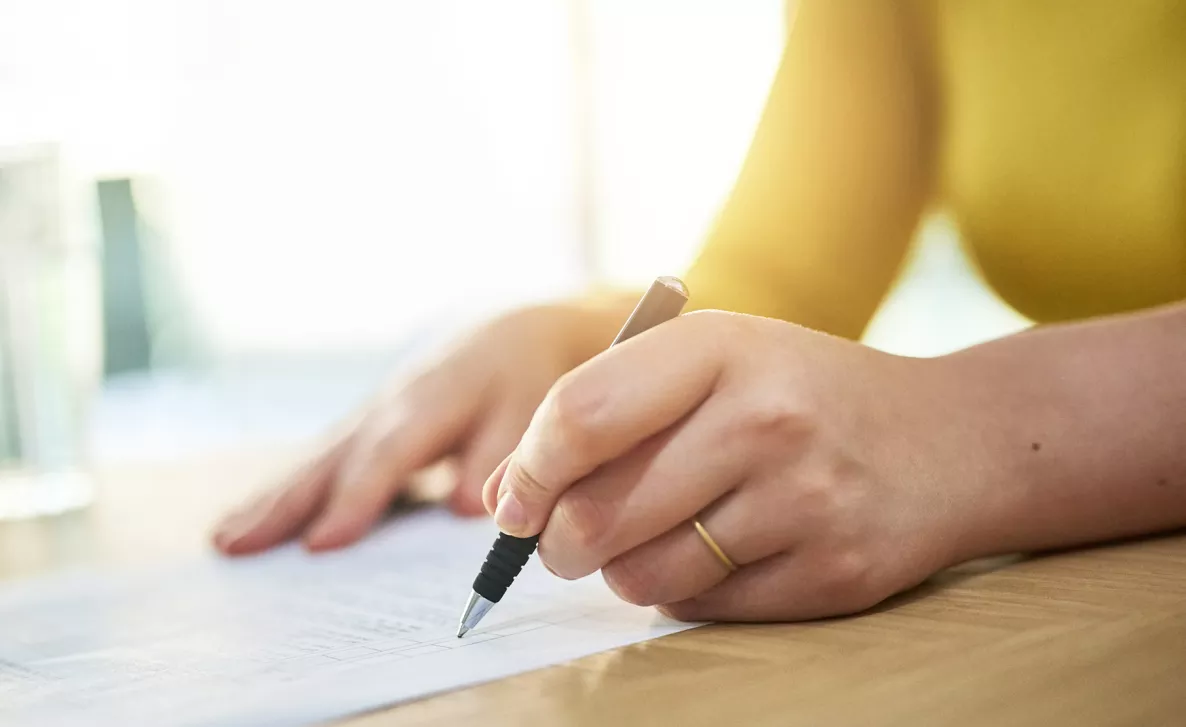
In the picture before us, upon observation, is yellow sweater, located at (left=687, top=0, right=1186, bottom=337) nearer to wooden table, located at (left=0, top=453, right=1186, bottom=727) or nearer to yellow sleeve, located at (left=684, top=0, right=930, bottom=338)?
yellow sleeve, located at (left=684, top=0, right=930, bottom=338)

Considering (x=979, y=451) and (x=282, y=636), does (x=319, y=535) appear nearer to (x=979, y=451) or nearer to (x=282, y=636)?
(x=282, y=636)

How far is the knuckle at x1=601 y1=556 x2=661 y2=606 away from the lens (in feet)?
1.22

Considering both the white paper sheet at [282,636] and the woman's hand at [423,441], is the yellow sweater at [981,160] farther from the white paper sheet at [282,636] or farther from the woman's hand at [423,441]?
the white paper sheet at [282,636]

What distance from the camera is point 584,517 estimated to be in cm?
36

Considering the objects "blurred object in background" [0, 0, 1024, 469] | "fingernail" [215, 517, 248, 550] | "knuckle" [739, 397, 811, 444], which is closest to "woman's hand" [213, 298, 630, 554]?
"fingernail" [215, 517, 248, 550]

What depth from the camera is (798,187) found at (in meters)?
0.85

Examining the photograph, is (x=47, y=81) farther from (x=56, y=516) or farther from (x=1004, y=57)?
(x=1004, y=57)

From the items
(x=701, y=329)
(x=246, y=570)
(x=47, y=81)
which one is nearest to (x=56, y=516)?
(x=246, y=570)

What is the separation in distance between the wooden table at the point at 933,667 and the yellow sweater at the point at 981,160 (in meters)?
0.30

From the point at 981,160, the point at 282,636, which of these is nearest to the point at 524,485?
the point at 282,636

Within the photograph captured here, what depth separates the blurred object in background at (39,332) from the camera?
0.85m

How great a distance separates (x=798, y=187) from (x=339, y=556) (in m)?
0.42

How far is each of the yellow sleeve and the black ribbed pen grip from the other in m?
0.46

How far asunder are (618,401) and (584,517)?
42 millimetres
